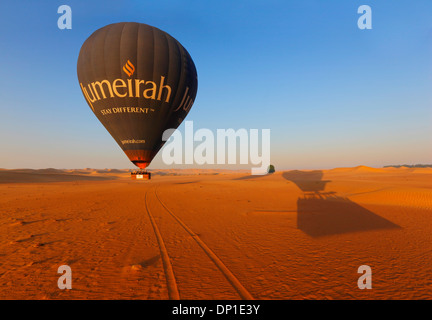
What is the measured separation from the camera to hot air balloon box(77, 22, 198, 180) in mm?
15422

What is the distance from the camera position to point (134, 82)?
15320mm

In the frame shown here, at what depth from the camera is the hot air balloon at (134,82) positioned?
607 inches

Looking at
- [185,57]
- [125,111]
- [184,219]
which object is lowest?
[184,219]

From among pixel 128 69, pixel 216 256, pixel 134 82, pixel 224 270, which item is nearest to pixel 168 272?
pixel 224 270

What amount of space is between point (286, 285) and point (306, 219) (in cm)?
582

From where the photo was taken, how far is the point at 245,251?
17.3 ft

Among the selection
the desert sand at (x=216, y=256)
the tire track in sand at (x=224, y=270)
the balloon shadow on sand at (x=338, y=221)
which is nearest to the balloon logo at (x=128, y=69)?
the desert sand at (x=216, y=256)

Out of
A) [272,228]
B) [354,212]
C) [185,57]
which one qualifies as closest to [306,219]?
[272,228]

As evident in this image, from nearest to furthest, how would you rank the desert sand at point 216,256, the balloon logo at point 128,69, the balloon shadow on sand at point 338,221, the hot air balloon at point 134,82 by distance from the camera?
the desert sand at point 216,256, the balloon shadow on sand at point 338,221, the balloon logo at point 128,69, the hot air balloon at point 134,82

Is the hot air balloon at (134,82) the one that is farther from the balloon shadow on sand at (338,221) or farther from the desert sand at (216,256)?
the balloon shadow on sand at (338,221)

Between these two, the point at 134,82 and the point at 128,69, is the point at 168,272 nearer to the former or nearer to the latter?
the point at 134,82

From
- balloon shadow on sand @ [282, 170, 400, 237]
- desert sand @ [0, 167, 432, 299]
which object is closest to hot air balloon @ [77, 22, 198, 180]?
desert sand @ [0, 167, 432, 299]

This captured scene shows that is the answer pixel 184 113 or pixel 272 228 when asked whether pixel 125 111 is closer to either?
pixel 184 113

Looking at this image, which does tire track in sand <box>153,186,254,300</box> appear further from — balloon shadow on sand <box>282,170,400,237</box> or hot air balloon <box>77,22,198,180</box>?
hot air balloon <box>77,22,198,180</box>
